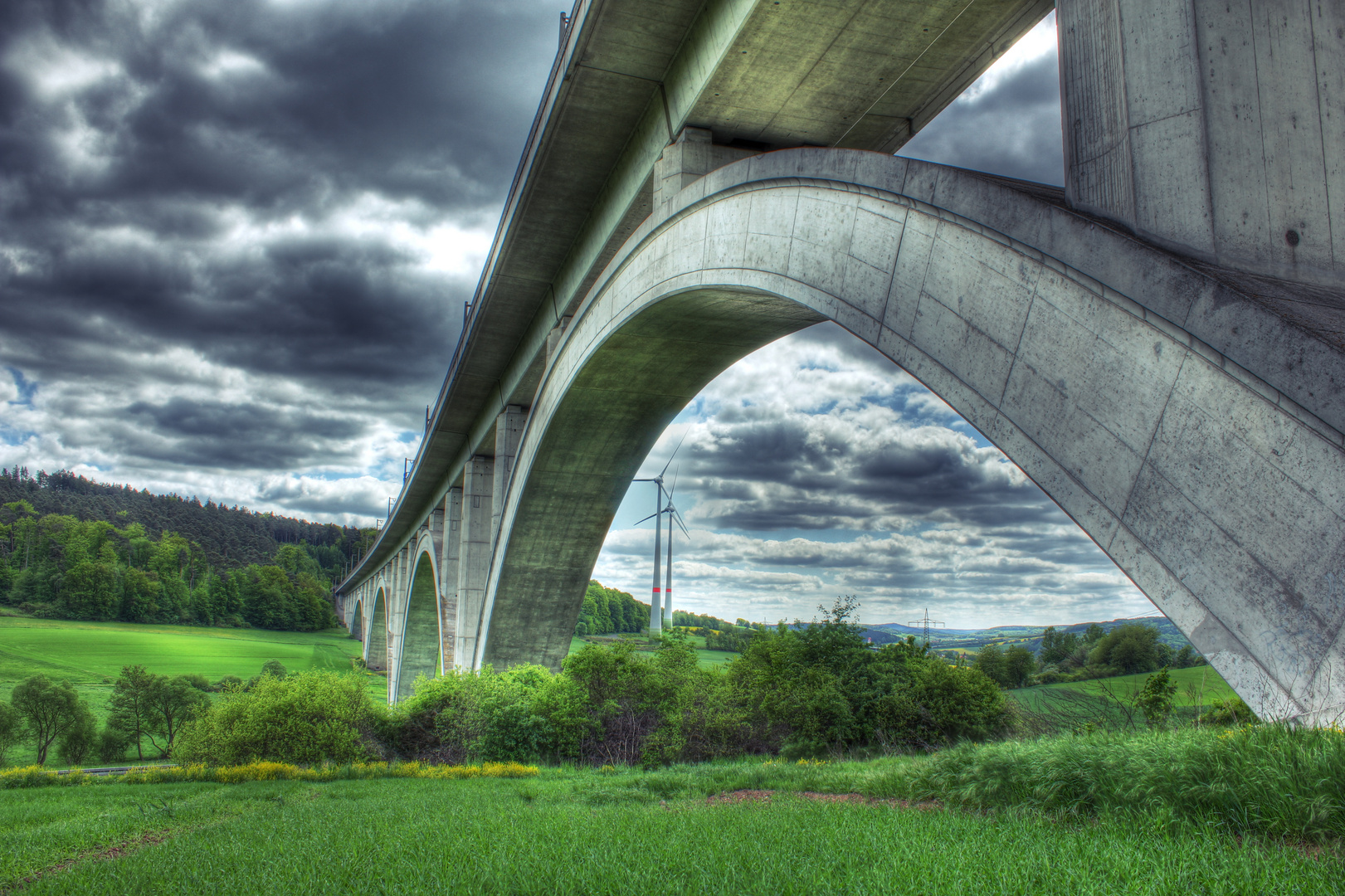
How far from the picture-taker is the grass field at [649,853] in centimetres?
406

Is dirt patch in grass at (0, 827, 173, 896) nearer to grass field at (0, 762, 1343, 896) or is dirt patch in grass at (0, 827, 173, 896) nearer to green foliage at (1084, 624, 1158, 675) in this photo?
grass field at (0, 762, 1343, 896)

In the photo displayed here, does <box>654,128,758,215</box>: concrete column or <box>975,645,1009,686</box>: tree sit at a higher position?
<box>654,128,758,215</box>: concrete column

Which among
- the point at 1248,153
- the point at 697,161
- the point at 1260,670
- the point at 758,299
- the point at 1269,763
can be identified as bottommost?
the point at 1269,763

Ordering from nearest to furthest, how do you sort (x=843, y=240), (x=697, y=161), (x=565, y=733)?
(x=843, y=240) → (x=697, y=161) → (x=565, y=733)

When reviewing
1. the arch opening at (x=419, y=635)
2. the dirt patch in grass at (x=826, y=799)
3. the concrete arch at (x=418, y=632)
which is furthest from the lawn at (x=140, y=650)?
the dirt patch in grass at (x=826, y=799)

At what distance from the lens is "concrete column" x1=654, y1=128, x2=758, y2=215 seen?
11.3m

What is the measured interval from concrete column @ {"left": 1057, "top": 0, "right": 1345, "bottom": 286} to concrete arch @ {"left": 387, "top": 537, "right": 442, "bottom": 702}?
42908mm

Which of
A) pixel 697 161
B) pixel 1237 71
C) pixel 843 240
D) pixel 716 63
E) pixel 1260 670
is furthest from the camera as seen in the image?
pixel 697 161

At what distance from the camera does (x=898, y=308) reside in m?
7.02

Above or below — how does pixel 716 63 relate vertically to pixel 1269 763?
above

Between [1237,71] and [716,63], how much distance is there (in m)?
6.11

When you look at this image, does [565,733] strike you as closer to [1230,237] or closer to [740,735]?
[740,735]

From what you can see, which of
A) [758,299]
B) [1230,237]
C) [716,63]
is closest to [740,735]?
[758,299]

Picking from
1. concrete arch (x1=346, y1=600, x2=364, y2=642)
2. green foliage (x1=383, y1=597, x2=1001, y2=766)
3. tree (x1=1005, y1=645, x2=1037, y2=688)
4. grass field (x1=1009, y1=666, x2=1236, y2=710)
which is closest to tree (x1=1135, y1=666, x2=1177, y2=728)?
grass field (x1=1009, y1=666, x2=1236, y2=710)
